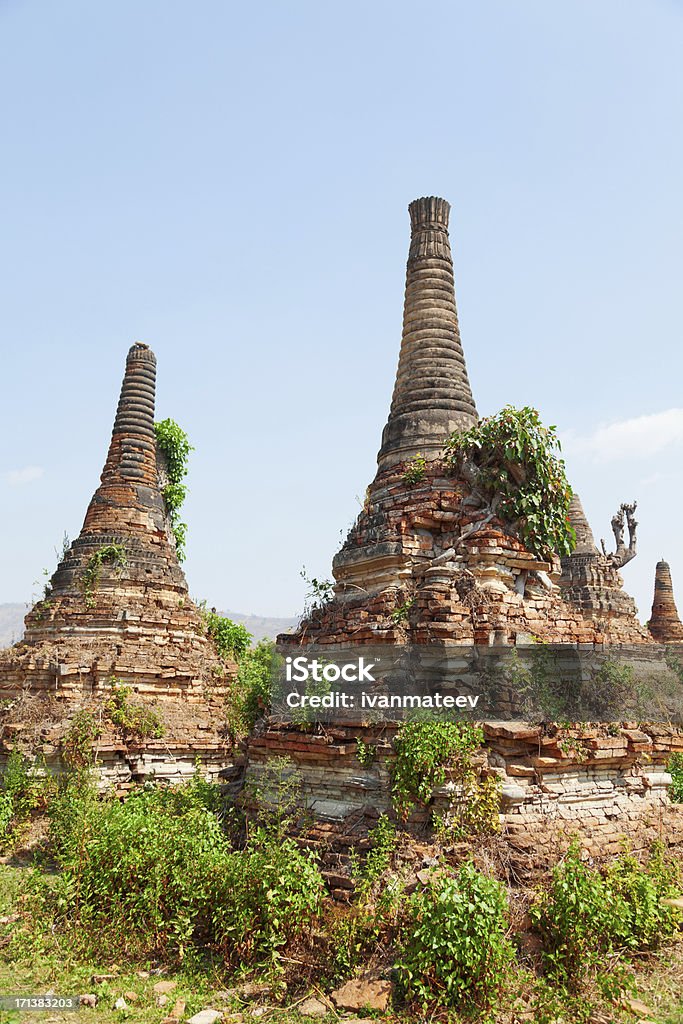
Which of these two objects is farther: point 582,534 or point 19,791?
point 582,534

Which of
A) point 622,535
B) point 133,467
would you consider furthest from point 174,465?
point 622,535

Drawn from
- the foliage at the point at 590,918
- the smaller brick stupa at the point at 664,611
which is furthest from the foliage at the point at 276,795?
the smaller brick stupa at the point at 664,611

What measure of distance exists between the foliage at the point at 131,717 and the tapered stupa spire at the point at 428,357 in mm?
6144

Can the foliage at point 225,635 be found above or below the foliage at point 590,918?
above

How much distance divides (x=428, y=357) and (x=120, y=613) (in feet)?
25.5

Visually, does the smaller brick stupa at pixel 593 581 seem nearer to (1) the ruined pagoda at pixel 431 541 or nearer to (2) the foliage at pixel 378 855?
(1) the ruined pagoda at pixel 431 541

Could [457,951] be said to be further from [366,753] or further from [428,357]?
[428,357]

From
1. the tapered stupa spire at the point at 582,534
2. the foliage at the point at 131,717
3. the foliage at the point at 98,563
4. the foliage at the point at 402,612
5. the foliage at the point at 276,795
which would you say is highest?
the tapered stupa spire at the point at 582,534

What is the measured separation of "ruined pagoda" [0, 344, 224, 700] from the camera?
1467cm

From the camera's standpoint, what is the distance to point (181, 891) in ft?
26.4

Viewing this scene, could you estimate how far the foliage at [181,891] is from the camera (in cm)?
731

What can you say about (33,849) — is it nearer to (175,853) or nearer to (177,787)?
(177,787)

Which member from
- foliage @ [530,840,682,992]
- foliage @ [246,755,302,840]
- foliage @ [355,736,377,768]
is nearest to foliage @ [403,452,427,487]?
foliage @ [355,736,377,768]

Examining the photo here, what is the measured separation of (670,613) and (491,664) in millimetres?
19296
